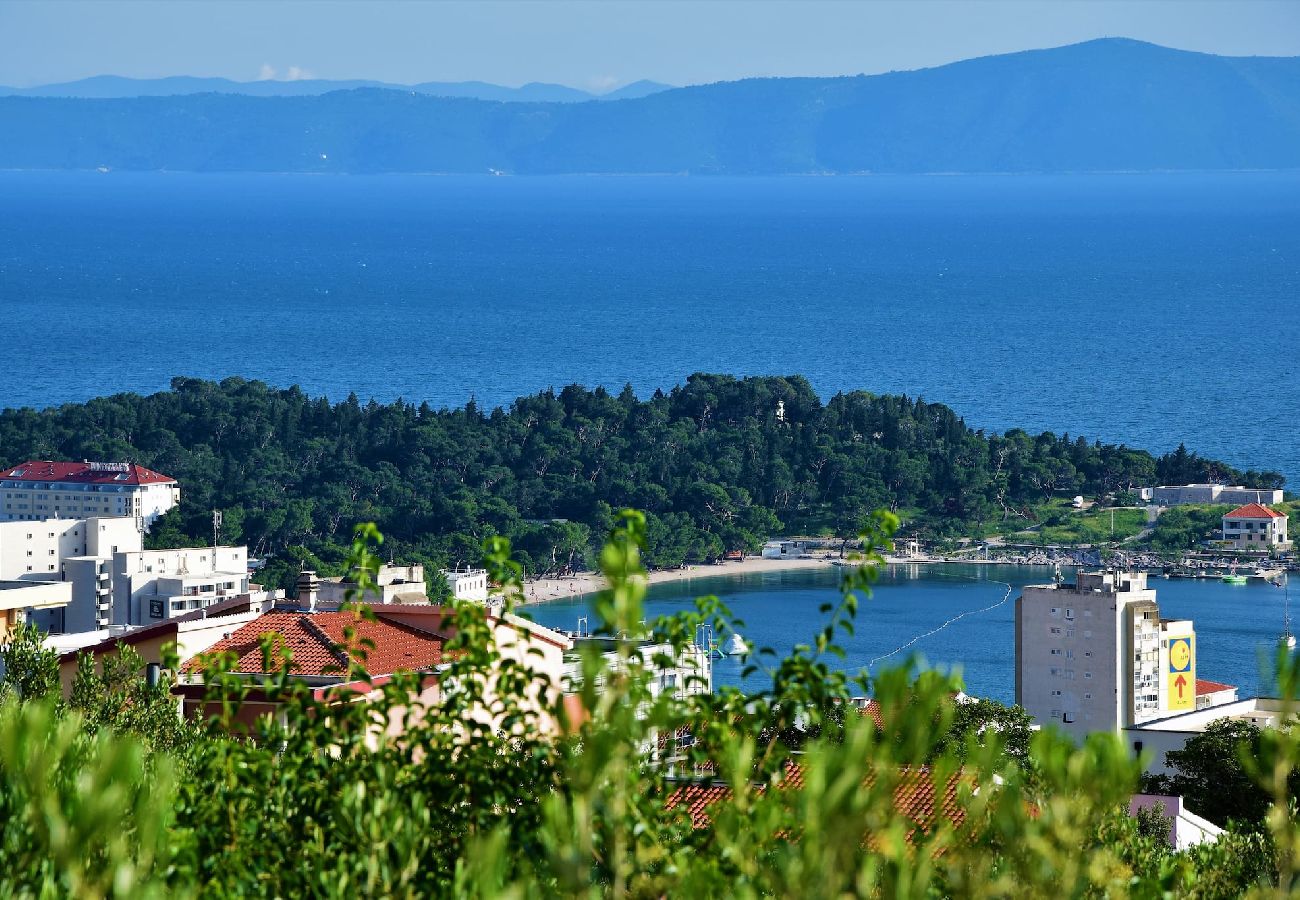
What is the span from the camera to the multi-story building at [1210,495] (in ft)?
229

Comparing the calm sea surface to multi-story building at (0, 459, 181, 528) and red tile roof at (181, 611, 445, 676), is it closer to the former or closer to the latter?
multi-story building at (0, 459, 181, 528)

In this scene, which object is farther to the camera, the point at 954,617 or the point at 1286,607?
the point at 1286,607

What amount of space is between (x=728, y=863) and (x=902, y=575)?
2374 inches

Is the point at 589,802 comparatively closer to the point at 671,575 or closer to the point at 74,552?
the point at 74,552

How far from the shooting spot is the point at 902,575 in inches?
2601

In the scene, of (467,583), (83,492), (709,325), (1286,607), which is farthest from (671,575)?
(709,325)

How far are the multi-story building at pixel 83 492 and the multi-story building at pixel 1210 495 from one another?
27.5 m

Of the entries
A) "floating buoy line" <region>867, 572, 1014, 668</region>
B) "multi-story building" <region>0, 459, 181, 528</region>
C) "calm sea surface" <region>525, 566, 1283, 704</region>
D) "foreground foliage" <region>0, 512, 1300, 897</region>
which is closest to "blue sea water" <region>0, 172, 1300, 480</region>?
"calm sea surface" <region>525, 566, 1283, 704</region>

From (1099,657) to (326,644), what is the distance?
32952 mm

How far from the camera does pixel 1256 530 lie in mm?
66750

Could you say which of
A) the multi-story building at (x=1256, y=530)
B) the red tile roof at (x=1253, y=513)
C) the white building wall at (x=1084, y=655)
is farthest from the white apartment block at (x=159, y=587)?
the red tile roof at (x=1253, y=513)

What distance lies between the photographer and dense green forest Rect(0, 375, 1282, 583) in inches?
2645

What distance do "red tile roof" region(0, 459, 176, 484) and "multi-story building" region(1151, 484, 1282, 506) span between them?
27.6 m

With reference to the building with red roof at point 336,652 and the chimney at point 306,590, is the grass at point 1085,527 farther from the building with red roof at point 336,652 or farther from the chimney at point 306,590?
the building with red roof at point 336,652
